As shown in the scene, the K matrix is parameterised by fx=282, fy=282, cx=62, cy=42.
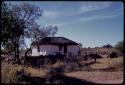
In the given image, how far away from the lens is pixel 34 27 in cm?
3875

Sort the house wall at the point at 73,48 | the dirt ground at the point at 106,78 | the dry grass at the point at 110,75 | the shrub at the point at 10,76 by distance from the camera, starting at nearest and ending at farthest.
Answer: the dry grass at the point at 110,75 → the dirt ground at the point at 106,78 → the shrub at the point at 10,76 → the house wall at the point at 73,48

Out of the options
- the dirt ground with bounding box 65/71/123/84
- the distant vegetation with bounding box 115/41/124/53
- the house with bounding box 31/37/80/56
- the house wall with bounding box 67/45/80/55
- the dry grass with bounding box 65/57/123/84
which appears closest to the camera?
the distant vegetation with bounding box 115/41/124/53

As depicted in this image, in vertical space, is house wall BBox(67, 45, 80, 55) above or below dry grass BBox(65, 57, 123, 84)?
below

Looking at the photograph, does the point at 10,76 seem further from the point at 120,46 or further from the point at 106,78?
the point at 120,46

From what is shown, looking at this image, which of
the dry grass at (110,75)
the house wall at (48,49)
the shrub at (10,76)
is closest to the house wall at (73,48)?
the house wall at (48,49)

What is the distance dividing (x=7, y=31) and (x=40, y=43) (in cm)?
1317

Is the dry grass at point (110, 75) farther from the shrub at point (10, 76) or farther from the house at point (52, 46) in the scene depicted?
the house at point (52, 46)

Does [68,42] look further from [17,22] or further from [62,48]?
[17,22]

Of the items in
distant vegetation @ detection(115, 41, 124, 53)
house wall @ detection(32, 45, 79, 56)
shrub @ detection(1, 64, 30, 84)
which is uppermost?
distant vegetation @ detection(115, 41, 124, 53)

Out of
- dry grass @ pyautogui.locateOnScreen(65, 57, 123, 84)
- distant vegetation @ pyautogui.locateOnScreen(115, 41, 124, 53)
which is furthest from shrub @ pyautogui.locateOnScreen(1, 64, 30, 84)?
distant vegetation @ pyautogui.locateOnScreen(115, 41, 124, 53)

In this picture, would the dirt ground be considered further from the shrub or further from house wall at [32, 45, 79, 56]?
house wall at [32, 45, 79, 56]

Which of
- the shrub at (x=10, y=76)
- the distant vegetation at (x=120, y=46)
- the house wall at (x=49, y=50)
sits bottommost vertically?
the house wall at (x=49, y=50)

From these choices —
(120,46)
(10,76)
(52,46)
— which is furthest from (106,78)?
(52,46)

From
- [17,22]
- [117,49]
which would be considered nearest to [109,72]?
[117,49]
